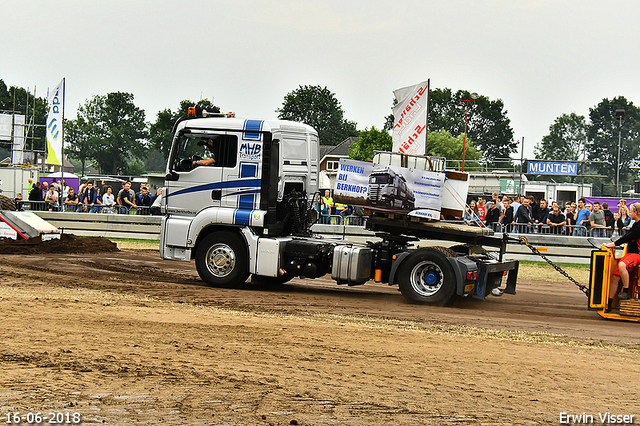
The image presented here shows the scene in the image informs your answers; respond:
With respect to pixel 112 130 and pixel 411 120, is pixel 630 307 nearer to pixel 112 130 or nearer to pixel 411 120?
pixel 411 120

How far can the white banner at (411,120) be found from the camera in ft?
47.5

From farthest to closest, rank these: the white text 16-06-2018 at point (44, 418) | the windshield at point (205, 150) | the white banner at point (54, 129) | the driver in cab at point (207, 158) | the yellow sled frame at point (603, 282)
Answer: the white banner at point (54, 129) → the driver in cab at point (207, 158) → the windshield at point (205, 150) → the yellow sled frame at point (603, 282) → the white text 16-06-2018 at point (44, 418)

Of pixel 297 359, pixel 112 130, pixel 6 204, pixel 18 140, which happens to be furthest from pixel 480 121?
pixel 297 359

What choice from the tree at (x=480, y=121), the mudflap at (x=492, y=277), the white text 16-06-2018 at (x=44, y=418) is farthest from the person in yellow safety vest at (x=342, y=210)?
the tree at (x=480, y=121)

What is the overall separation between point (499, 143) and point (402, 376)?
111m

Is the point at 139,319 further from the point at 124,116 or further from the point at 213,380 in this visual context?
the point at 124,116

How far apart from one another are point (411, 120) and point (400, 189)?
9.75 feet

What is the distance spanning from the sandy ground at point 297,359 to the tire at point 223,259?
0.58 m

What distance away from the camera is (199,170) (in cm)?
1323

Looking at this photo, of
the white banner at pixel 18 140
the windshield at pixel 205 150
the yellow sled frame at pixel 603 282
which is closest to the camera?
the yellow sled frame at pixel 603 282

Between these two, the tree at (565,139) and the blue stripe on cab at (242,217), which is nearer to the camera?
the blue stripe on cab at (242,217)

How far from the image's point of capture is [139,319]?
9258 mm

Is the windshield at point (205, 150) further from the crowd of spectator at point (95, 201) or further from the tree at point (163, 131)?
the tree at point (163, 131)
